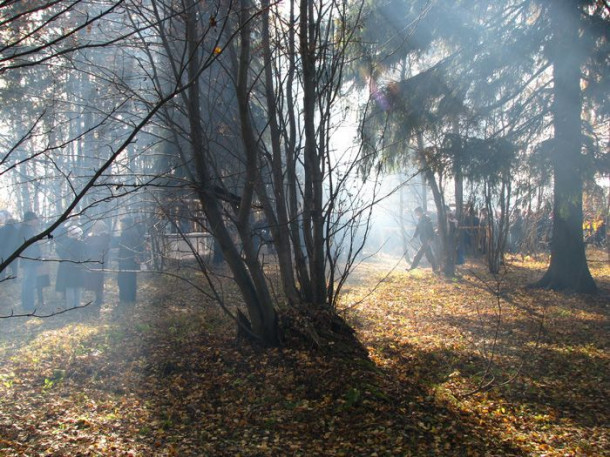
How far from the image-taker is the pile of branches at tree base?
5.64m

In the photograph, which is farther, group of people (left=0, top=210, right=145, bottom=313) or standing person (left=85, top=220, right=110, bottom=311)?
standing person (left=85, top=220, right=110, bottom=311)

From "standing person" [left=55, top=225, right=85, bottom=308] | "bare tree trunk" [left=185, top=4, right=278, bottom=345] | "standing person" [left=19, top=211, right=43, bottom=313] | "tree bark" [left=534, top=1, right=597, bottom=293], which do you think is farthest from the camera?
"tree bark" [left=534, top=1, right=597, bottom=293]

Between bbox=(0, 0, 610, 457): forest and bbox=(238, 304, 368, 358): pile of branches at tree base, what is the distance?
29 mm

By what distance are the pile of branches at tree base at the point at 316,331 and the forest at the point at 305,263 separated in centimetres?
3

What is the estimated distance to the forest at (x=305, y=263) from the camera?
413cm

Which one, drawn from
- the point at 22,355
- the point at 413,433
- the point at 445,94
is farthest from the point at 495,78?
the point at 22,355

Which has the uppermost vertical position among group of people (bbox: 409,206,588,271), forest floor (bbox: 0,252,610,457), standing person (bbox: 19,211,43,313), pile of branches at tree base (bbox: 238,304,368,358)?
group of people (bbox: 409,206,588,271)

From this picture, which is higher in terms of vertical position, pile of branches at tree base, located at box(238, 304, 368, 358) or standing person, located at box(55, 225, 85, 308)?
standing person, located at box(55, 225, 85, 308)

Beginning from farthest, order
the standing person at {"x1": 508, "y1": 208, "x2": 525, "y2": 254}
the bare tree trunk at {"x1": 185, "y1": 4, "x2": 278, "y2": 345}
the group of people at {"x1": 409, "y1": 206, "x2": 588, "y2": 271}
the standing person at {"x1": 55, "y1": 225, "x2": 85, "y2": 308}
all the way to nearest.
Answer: the standing person at {"x1": 508, "y1": 208, "x2": 525, "y2": 254} → the group of people at {"x1": 409, "y1": 206, "x2": 588, "y2": 271} → the standing person at {"x1": 55, "y1": 225, "x2": 85, "y2": 308} → the bare tree trunk at {"x1": 185, "y1": 4, "x2": 278, "y2": 345}

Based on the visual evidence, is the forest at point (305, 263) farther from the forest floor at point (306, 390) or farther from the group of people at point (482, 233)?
the group of people at point (482, 233)

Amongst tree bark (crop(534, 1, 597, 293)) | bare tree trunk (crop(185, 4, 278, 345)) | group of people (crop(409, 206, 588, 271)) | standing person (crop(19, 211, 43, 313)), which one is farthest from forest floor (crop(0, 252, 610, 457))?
group of people (crop(409, 206, 588, 271))

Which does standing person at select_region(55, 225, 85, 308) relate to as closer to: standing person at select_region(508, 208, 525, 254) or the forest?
the forest

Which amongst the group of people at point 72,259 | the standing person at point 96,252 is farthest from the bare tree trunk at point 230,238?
the standing person at point 96,252

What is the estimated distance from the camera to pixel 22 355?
6.43 meters
